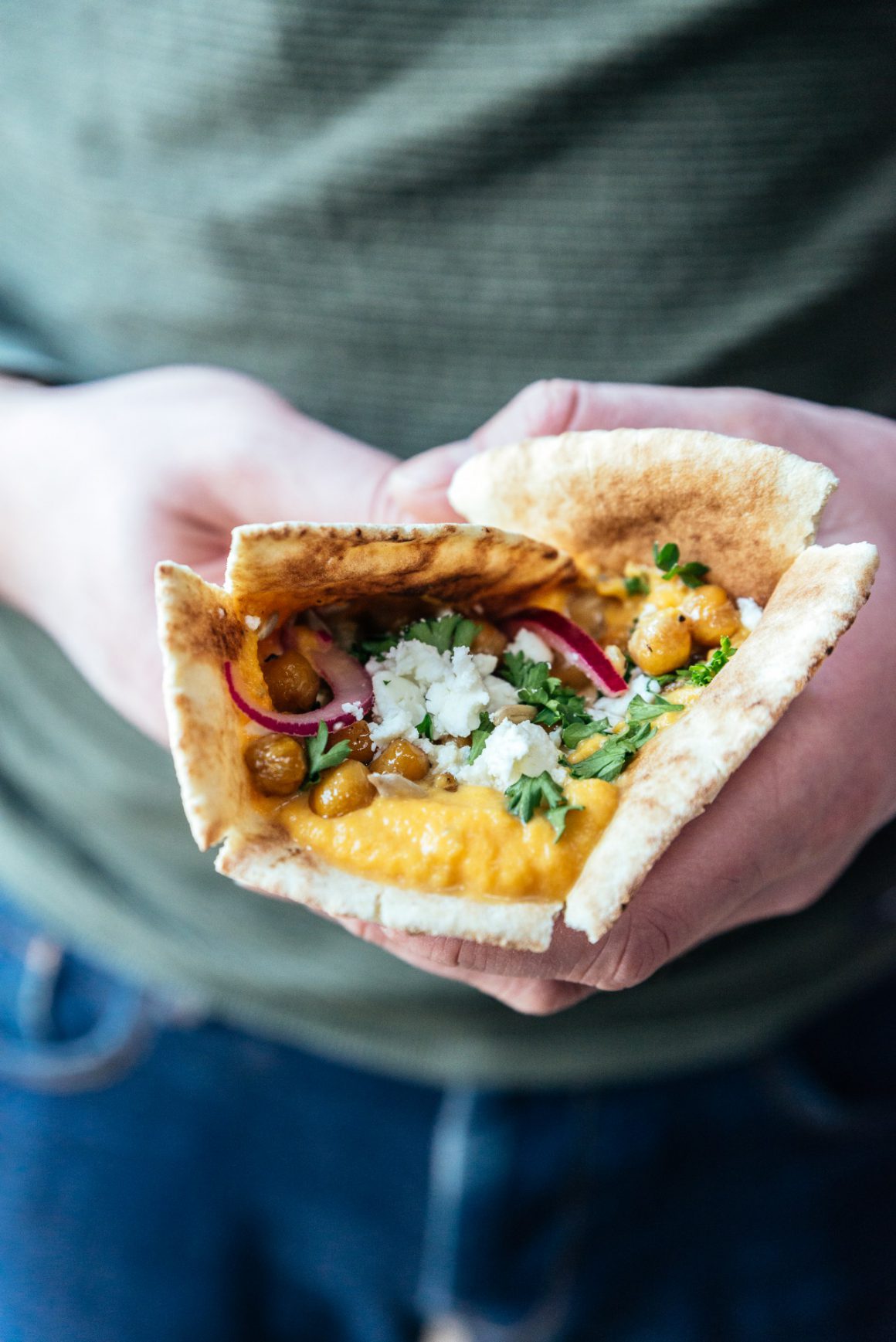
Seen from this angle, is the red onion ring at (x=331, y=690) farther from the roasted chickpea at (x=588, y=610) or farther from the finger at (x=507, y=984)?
the roasted chickpea at (x=588, y=610)

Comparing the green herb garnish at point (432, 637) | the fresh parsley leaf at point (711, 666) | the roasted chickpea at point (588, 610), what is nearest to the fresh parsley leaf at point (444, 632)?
the green herb garnish at point (432, 637)

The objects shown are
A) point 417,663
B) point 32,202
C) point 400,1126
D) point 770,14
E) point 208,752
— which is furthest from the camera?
point 400,1126

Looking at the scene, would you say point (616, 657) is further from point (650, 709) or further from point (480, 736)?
point (480, 736)

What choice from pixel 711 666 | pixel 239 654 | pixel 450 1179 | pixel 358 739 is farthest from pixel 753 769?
pixel 450 1179

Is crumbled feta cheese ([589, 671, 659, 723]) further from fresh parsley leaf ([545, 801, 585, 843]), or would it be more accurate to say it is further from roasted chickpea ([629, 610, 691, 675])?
fresh parsley leaf ([545, 801, 585, 843])

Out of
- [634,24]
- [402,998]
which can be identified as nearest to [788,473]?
[634,24]

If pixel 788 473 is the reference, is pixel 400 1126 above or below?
below

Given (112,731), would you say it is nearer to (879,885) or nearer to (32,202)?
(32,202)
